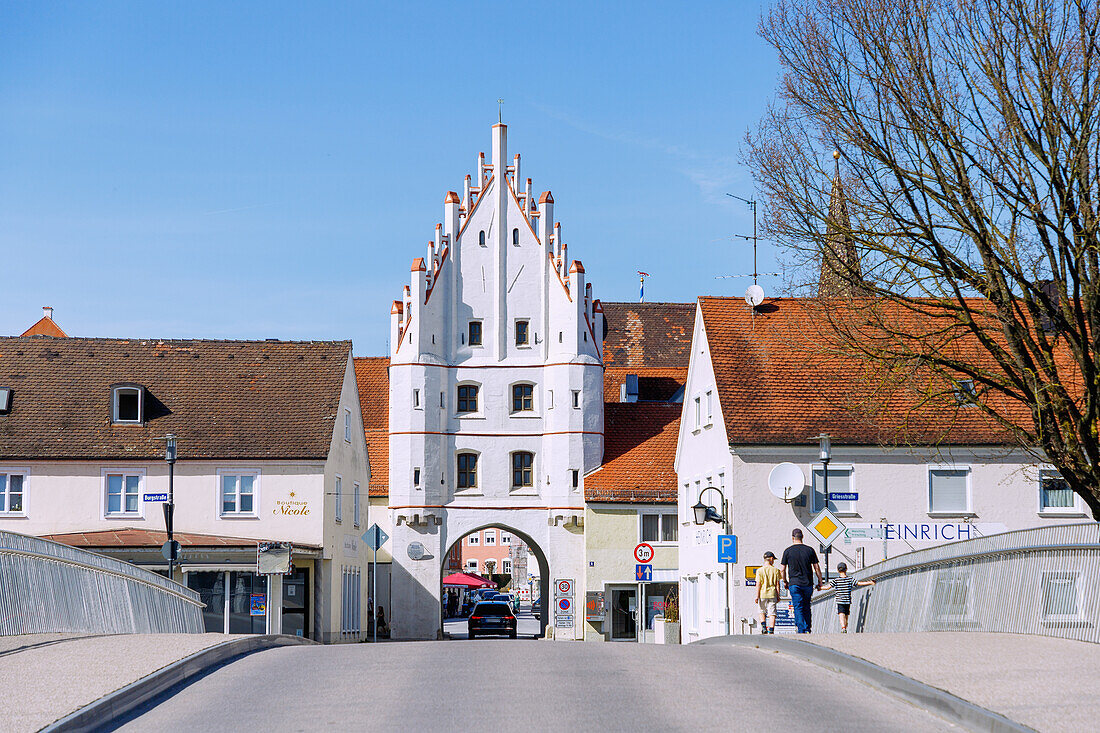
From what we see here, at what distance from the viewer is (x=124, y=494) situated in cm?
5028

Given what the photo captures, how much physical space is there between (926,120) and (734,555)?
15955 millimetres

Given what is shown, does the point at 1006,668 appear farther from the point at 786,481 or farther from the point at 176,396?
the point at 176,396

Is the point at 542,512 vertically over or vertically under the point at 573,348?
under

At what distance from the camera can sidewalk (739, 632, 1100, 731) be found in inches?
449

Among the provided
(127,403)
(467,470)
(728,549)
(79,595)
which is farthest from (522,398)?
(79,595)

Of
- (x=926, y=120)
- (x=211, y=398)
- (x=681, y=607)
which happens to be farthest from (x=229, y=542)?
(x=926, y=120)

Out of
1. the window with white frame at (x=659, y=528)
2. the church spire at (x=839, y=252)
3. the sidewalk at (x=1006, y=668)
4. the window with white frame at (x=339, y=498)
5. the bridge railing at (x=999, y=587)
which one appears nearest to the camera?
the sidewalk at (x=1006, y=668)

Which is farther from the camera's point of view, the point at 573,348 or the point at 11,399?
the point at 573,348

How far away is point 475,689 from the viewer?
14.4 meters

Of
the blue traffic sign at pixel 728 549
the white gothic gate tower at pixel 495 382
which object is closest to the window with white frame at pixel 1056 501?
the blue traffic sign at pixel 728 549

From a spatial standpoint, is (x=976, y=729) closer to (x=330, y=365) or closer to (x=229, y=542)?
(x=229, y=542)

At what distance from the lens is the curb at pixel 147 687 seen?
11.8 meters

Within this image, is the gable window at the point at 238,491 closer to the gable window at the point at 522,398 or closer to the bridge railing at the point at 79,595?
the gable window at the point at 522,398

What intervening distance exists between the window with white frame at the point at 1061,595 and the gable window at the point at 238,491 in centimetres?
3706
